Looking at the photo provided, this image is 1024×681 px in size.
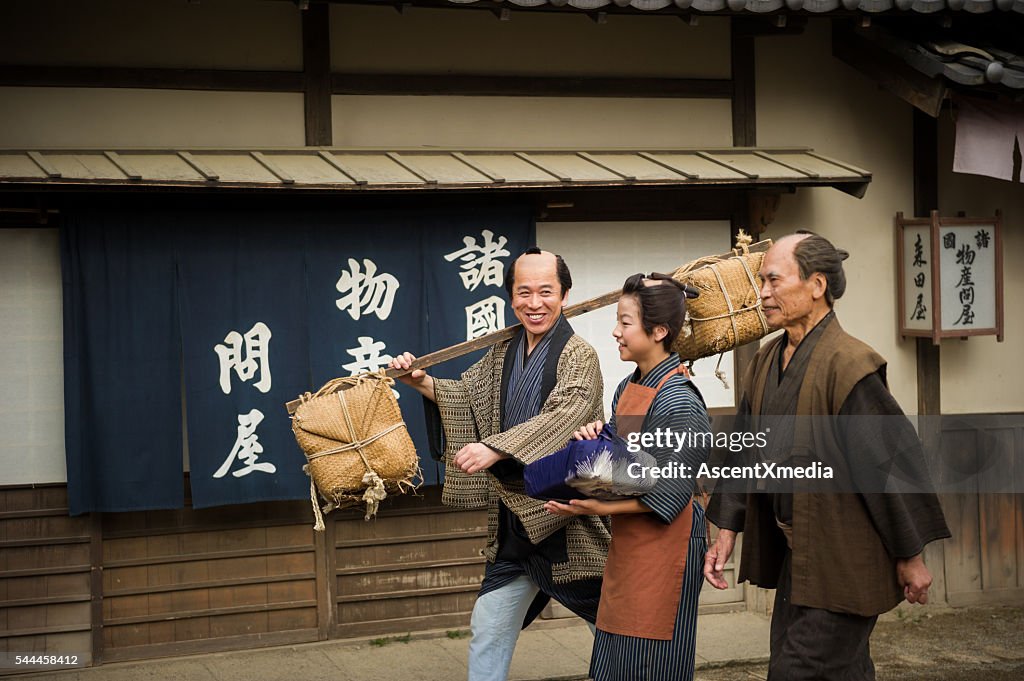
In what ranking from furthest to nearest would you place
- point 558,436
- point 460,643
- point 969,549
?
1. point 969,549
2. point 460,643
3. point 558,436

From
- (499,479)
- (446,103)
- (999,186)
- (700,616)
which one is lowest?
(700,616)

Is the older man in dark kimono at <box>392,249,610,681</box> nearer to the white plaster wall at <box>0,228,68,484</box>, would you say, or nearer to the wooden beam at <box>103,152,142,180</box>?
the wooden beam at <box>103,152,142,180</box>

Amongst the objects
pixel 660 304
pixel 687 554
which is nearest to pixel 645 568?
pixel 687 554

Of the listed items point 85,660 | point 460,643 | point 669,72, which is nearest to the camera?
point 85,660

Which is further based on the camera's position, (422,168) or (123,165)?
(422,168)

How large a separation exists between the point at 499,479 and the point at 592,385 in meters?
0.59

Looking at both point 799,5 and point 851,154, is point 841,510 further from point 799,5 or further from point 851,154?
point 851,154

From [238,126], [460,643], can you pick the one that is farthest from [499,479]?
[238,126]

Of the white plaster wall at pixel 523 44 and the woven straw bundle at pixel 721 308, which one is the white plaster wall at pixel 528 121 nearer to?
the white plaster wall at pixel 523 44

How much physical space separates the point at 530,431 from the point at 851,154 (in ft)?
14.9

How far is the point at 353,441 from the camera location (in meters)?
4.88

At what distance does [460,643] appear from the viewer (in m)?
7.29

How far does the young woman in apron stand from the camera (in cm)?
424

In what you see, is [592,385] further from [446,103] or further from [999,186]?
[999,186]
